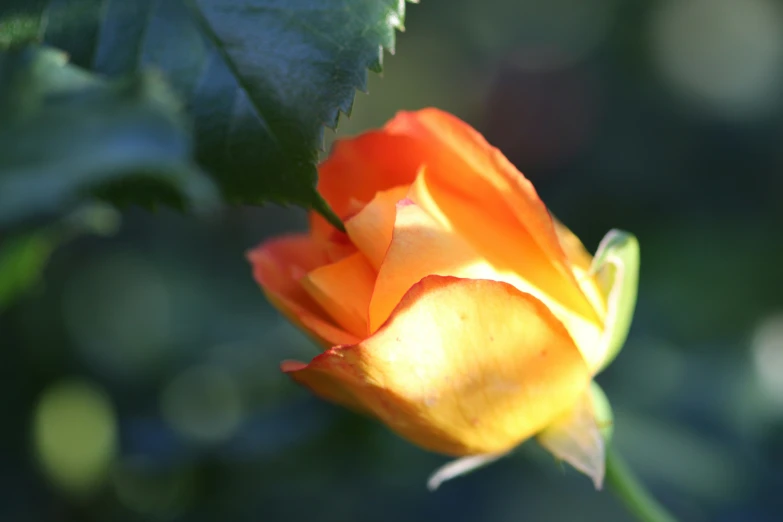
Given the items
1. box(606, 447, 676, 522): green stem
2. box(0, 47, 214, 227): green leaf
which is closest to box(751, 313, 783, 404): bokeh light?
box(606, 447, 676, 522): green stem

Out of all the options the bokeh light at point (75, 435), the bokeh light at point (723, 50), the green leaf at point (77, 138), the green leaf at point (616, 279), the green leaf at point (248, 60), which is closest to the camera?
the green leaf at point (77, 138)

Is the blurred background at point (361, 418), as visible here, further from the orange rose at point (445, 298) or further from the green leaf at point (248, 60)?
the green leaf at point (248, 60)

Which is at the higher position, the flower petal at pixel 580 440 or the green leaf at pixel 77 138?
the green leaf at pixel 77 138

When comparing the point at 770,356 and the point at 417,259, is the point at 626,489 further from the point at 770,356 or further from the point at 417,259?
the point at 770,356

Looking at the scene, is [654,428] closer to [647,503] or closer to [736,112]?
[647,503]

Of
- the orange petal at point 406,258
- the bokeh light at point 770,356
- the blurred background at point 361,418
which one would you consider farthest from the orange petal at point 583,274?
the bokeh light at point 770,356

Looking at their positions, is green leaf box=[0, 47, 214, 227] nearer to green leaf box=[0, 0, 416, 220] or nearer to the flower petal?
green leaf box=[0, 0, 416, 220]

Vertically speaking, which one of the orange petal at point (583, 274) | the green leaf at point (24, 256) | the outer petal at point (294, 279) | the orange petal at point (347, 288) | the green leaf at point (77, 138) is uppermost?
the green leaf at point (77, 138)

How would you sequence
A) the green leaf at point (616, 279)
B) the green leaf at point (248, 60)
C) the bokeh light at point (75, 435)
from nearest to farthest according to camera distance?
the green leaf at point (248, 60), the green leaf at point (616, 279), the bokeh light at point (75, 435)
